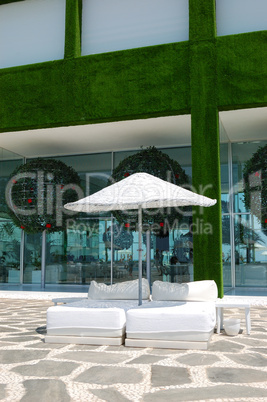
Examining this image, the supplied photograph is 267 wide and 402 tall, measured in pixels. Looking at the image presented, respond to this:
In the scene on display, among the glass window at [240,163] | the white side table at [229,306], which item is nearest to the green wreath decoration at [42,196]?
the glass window at [240,163]

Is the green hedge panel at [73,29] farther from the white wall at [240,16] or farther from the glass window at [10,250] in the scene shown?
the glass window at [10,250]

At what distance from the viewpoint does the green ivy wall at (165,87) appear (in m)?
10.4

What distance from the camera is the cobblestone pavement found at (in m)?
4.01

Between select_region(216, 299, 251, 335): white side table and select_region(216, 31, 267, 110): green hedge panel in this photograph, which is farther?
select_region(216, 31, 267, 110): green hedge panel

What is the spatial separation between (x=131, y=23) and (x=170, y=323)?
8734 mm

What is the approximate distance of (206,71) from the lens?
10742 millimetres

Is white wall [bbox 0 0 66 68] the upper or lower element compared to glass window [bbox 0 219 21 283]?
upper

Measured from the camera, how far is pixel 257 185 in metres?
11.7

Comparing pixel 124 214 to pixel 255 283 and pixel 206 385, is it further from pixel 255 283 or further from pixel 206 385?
pixel 206 385

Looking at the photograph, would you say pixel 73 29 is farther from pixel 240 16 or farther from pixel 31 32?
pixel 240 16

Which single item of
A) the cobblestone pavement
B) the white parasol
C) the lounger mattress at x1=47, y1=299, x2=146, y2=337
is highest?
the white parasol

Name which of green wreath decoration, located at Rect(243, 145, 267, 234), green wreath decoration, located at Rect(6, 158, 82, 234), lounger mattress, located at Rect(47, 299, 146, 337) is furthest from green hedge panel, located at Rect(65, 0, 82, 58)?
lounger mattress, located at Rect(47, 299, 146, 337)

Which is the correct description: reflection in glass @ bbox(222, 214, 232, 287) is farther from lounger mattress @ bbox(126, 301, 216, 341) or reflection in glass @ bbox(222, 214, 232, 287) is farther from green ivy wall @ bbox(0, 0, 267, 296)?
lounger mattress @ bbox(126, 301, 216, 341)

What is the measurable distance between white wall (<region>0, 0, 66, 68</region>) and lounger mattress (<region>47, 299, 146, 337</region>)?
8.31 m
